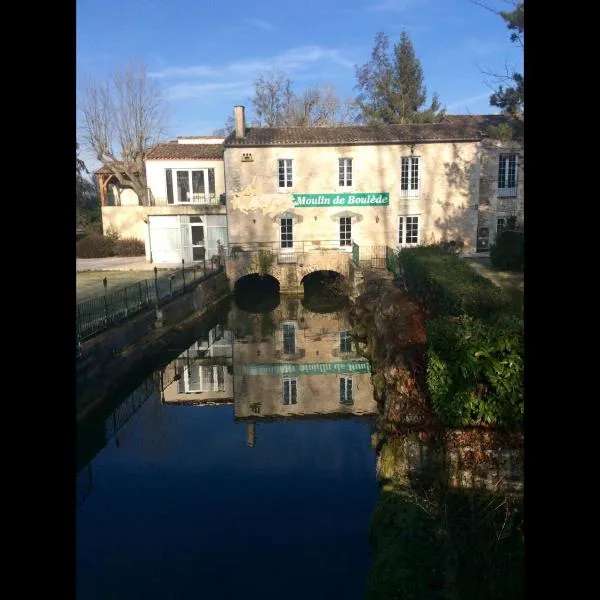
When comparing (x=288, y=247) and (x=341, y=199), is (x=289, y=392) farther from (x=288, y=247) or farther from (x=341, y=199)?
(x=341, y=199)

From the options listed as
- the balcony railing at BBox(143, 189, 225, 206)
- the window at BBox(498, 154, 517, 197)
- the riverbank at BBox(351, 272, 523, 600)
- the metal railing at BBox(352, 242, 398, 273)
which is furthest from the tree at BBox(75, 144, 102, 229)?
the riverbank at BBox(351, 272, 523, 600)

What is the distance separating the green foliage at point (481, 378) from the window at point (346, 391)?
5437 mm

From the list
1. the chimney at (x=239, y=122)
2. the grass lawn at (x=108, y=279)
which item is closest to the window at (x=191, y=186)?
the chimney at (x=239, y=122)

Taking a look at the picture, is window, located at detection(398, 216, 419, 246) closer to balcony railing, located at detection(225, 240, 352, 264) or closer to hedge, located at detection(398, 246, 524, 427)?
balcony railing, located at detection(225, 240, 352, 264)

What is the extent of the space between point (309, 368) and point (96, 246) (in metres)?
21.7

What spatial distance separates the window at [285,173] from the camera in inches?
1043

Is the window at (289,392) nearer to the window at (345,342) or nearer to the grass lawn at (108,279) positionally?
the window at (345,342)

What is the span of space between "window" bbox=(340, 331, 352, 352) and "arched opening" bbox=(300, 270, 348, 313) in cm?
404

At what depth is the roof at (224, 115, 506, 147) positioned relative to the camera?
2622cm

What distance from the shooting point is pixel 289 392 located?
13.5 m

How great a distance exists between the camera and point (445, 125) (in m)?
27.9
